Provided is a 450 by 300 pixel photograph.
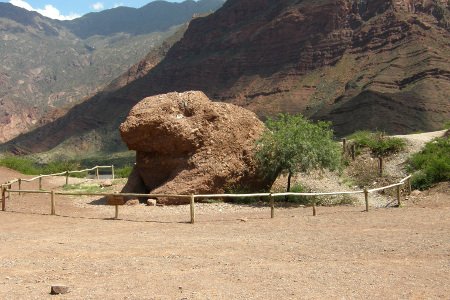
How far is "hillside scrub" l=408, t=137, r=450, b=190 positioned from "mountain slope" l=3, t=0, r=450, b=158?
41944 millimetres

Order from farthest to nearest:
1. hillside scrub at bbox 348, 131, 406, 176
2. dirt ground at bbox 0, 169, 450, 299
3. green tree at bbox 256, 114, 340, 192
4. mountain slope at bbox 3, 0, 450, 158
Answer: mountain slope at bbox 3, 0, 450, 158 < hillside scrub at bbox 348, 131, 406, 176 < green tree at bbox 256, 114, 340, 192 < dirt ground at bbox 0, 169, 450, 299

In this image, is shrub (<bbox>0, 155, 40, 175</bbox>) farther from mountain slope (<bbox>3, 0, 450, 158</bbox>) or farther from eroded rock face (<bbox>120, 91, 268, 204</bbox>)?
mountain slope (<bbox>3, 0, 450, 158</bbox>)

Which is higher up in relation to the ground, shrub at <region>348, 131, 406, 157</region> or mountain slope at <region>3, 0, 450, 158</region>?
mountain slope at <region>3, 0, 450, 158</region>

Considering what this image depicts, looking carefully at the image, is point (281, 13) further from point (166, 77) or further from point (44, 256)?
point (44, 256)

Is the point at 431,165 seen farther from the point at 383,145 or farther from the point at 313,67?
the point at 313,67

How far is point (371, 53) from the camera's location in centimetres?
9394

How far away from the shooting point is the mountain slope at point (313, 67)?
240 ft

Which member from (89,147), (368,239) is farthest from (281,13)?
(368,239)

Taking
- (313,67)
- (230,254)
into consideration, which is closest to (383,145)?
(230,254)

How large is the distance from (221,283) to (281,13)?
113m

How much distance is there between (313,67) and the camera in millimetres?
102688

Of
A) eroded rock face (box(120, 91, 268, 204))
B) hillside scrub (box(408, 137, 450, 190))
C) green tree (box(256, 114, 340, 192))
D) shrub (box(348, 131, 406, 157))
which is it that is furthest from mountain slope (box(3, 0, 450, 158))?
eroded rock face (box(120, 91, 268, 204))

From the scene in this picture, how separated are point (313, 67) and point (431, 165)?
274ft

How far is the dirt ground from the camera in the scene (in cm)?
795
